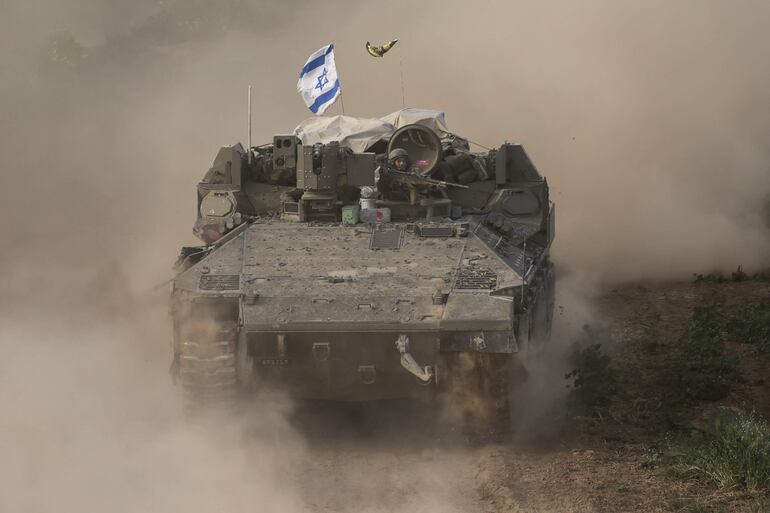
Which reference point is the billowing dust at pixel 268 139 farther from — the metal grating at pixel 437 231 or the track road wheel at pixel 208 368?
the metal grating at pixel 437 231

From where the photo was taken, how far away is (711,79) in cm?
2427

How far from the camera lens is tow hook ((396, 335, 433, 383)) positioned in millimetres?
11641

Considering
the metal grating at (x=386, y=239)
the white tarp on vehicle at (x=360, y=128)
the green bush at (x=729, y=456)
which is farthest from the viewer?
the white tarp on vehicle at (x=360, y=128)

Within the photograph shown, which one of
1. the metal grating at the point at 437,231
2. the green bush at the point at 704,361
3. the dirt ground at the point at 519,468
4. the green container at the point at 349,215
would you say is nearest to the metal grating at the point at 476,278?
the metal grating at the point at 437,231

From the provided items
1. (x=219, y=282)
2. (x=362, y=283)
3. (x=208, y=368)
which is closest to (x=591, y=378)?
(x=362, y=283)

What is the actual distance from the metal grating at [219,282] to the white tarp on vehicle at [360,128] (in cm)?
489

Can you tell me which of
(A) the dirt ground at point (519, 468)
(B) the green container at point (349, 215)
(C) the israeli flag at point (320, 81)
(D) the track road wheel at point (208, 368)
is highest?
(C) the israeli flag at point (320, 81)

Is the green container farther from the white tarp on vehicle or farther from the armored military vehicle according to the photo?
the white tarp on vehicle

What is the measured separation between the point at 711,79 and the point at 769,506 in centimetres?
1541

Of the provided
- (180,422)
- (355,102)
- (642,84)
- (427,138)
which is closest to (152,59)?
(355,102)

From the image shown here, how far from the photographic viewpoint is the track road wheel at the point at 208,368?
39.6 ft

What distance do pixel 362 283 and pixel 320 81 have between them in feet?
22.1

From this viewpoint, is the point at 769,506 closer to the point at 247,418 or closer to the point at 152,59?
the point at 247,418

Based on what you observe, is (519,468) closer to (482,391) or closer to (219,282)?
(482,391)
